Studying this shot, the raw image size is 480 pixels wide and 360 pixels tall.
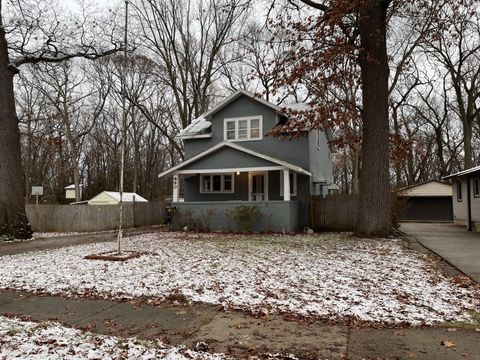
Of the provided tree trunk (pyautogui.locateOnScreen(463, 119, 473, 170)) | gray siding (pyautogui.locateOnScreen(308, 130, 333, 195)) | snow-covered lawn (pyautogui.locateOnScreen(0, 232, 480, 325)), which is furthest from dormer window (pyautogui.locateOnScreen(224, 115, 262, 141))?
tree trunk (pyautogui.locateOnScreen(463, 119, 473, 170))

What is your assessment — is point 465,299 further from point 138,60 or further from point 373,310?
point 138,60

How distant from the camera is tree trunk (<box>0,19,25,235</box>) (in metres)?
14.4

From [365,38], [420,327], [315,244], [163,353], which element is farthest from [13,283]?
[365,38]

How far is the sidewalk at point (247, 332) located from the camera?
3.73 m

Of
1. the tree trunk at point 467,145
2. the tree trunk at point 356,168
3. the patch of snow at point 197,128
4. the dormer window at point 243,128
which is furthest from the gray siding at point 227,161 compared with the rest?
the tree trunk at point 467,145

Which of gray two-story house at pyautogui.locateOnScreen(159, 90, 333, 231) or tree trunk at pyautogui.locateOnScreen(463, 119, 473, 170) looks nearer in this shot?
gray two-story house at pyautogui.locateOnScreen(159, 90, 333, 231)

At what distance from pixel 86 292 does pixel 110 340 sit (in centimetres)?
240

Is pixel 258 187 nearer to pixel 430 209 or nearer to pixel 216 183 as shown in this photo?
pixel 216 183

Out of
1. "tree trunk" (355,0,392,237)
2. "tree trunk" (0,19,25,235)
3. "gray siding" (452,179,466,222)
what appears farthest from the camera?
"gray siding" (452,179,466,222)

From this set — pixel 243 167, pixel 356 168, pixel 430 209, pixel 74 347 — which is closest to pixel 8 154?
pixel 243 167

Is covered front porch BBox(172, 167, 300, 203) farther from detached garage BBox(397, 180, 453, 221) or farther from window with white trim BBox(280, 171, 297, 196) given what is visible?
detached garage BBox(397, 180, 453, 221)

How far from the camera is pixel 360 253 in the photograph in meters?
9.82

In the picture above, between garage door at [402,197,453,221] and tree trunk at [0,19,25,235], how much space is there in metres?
26.2

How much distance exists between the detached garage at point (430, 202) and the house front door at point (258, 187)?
51.0 feet
